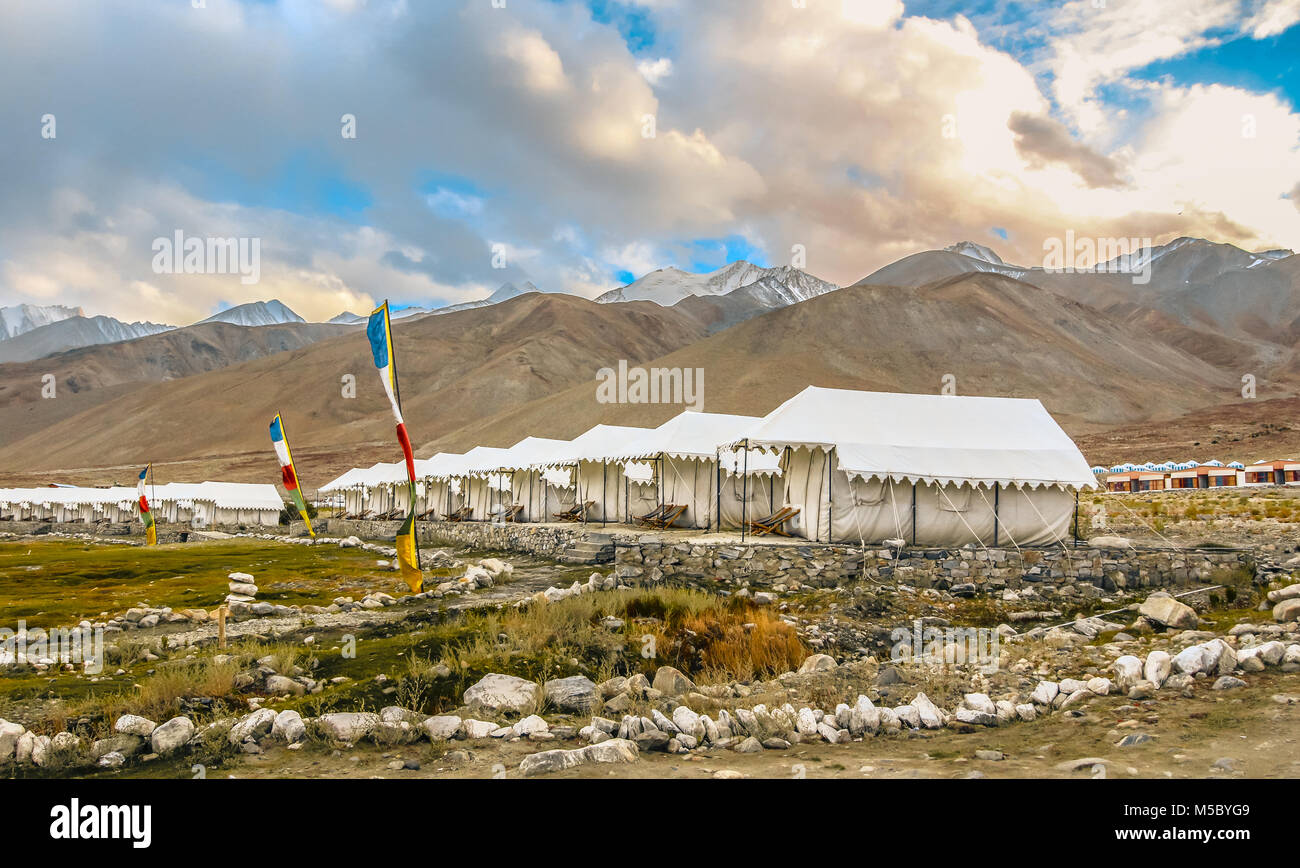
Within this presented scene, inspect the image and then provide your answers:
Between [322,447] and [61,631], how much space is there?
120033mm

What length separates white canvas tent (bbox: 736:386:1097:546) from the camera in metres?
17.9

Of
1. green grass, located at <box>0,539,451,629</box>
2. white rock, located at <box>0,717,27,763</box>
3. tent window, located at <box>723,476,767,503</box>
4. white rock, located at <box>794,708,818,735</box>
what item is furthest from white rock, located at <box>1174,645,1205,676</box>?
tent window, located at <box>723,476,767,503</box>

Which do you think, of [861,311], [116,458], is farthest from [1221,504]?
[116,458]

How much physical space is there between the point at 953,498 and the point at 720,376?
288ft

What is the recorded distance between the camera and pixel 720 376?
106 meters

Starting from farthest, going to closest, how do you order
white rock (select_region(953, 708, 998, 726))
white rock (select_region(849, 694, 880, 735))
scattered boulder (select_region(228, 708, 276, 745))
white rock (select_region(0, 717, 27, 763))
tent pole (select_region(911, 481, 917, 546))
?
tent pole (select_region(911, 481, 917, 546)), white rock (select_region(953, 708, 998, 726)), white rock (select_region(849, 694, 880, 735)), scattered boulder (select_region(228, 708, 276, 745)), white rock (select_region(0, 717, 27, 763))

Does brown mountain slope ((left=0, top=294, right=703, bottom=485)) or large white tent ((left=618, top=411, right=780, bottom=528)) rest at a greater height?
brown mountain slope ((left=0, top=294, right=703, bottom=485))

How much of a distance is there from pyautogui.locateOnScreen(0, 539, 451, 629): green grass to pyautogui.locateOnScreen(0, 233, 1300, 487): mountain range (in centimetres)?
6606

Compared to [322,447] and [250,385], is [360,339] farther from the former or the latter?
[322,447]

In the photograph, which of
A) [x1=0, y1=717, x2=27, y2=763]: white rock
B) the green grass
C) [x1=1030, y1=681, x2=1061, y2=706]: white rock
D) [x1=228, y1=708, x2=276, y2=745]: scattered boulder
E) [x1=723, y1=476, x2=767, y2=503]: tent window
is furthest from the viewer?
[x1=723, y1=476, x2=767, y2=503]: tent window

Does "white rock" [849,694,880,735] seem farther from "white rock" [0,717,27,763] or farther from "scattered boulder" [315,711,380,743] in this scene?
"white rock" [0,717,27,763]

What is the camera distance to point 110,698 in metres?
8.02

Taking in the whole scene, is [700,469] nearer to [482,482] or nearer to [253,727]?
[482,482]
